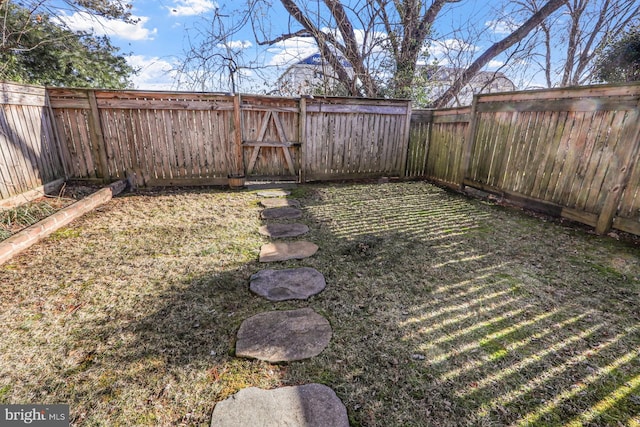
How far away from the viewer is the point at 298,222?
3604mm

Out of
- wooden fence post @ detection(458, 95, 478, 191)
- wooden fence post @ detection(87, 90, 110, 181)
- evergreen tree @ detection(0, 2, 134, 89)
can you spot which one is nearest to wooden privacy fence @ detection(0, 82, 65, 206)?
wooden fence post @ detection(87, 90, 110, 181)

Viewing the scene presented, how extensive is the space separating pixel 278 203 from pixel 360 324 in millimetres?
2934

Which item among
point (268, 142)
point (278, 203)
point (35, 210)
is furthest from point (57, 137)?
point (278, 203)

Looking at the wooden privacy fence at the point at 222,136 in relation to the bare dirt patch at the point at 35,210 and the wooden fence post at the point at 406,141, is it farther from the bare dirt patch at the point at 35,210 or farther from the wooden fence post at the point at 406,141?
the bare dirt patch at the point at 35,210

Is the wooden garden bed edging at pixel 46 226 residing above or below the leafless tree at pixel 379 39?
below

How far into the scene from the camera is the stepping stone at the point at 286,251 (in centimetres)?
263

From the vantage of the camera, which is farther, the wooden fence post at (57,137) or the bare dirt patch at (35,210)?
the wooden fence post at (57,137)

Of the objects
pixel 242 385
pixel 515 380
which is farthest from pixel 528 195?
pixel 242 385

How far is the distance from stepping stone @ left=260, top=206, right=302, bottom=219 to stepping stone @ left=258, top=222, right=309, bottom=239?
0.95 ft

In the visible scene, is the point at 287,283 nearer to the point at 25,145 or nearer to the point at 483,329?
the point at 483,329

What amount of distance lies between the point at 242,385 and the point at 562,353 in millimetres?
1745

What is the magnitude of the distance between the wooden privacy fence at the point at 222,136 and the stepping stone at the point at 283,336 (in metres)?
4.15

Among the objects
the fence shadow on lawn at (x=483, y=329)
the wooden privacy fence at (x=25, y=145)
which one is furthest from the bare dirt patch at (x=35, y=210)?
the fence shadow on lawn at (x=483, y=329)

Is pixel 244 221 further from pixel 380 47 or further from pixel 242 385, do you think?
pixel 380 47
